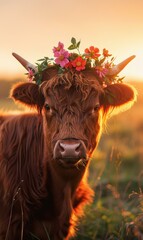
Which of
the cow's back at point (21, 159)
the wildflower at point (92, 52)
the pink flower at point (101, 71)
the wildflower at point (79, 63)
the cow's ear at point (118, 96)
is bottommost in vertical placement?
the cow's back at point (21, 159)

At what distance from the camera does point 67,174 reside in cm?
736

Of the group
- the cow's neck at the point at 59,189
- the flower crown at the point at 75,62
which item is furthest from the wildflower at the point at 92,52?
the cow's neck at the point at 59,189

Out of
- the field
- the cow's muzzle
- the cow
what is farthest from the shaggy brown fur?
the field

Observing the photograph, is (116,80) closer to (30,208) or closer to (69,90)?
(69,90)

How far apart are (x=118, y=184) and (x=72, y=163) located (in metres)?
6.08

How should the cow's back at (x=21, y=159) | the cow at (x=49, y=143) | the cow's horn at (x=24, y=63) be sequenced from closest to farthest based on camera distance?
the cow at (x=49, y=143), the cow's back at (x=21, y=159), the cow's horn at (x=24, y=63)

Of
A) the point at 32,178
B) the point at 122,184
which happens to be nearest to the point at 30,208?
the point at 32,178

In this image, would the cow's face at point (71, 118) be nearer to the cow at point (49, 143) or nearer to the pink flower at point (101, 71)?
the cow at point (49, 143)

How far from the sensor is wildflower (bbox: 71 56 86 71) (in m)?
7.43

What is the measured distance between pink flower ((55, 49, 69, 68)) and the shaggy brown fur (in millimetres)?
155

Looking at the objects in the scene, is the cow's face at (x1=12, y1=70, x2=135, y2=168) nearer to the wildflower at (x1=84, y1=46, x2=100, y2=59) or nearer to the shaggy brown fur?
the shaggy brown fur

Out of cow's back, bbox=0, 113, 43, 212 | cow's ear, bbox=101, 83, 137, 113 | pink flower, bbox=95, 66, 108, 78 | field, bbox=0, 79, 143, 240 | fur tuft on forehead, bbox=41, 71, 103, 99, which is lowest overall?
field, bbox=0, 79, 143, 240

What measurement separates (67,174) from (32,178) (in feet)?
→ 1.58

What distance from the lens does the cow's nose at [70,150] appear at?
6.46 meters
